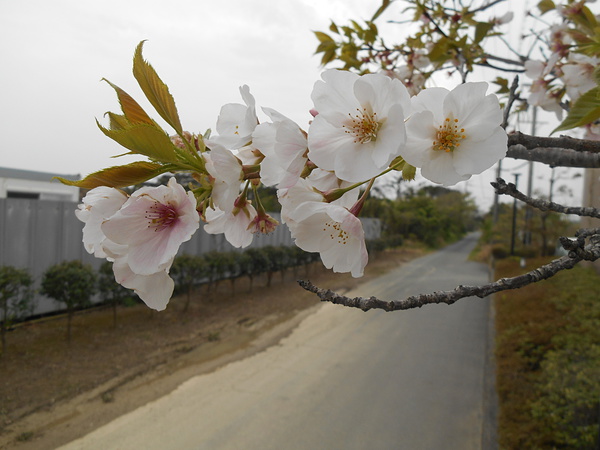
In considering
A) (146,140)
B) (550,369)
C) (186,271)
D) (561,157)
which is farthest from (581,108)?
(186,271)

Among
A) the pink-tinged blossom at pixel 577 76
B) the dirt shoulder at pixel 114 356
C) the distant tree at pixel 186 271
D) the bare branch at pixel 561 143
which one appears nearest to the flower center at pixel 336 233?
the bare branch at pixel 561 143

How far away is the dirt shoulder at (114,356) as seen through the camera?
7.13ft

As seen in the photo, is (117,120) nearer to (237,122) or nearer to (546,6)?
(237,122)

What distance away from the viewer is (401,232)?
49.2 ft

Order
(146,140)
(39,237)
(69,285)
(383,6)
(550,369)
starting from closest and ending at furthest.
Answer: (146,140) → (383,6) → (550,369) → (69,285) → (39,237)

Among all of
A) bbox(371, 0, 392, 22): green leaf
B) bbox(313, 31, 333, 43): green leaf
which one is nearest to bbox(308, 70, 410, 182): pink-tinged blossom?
bbox(371, 0, 392, 22): green leaf

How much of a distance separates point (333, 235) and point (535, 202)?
0.39 meters

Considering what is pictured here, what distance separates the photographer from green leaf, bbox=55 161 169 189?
0.33 meters

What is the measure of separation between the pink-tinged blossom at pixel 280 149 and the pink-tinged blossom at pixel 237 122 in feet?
0.10

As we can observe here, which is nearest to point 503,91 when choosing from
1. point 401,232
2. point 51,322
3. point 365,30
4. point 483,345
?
point 365,30

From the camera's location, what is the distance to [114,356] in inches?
124

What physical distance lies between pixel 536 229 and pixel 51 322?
972 centimetres

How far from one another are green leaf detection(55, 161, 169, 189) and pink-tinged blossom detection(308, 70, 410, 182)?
139 mm

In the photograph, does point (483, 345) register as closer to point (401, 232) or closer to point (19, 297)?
point (19, 297)
